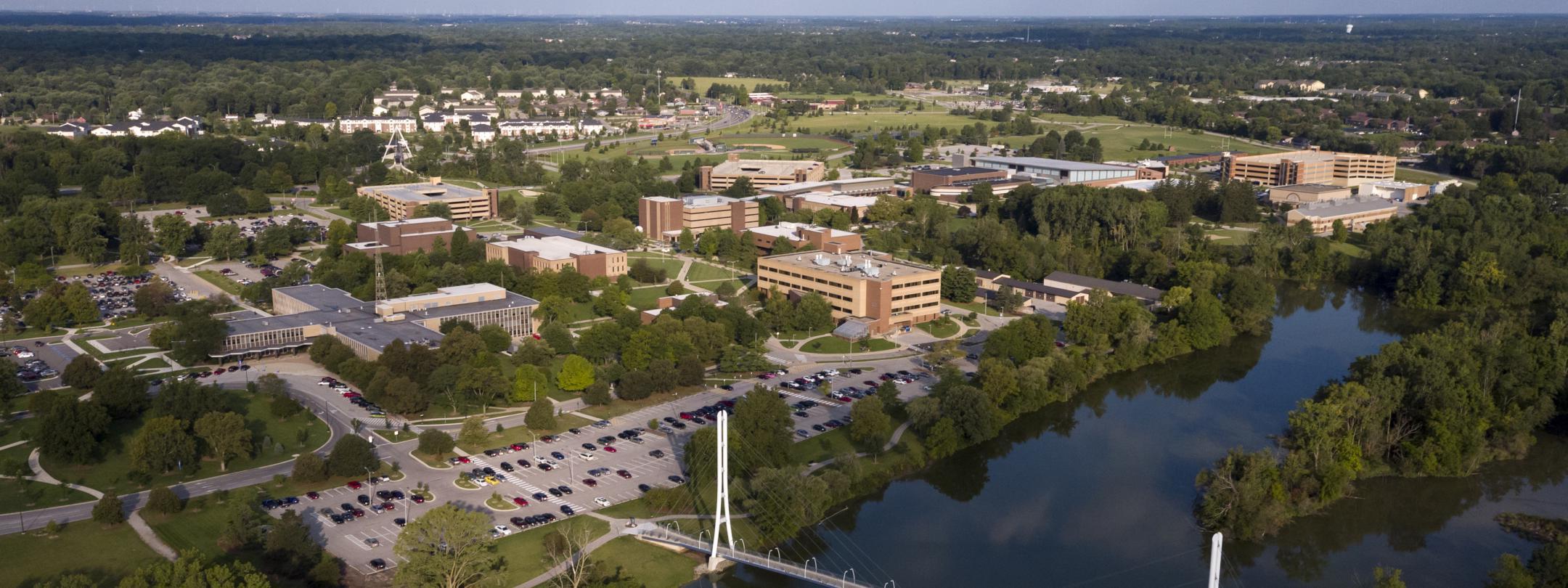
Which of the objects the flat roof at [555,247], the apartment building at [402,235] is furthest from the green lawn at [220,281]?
the flat roof at [555,247]

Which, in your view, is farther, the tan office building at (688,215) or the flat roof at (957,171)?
the flat roof at (957,171)

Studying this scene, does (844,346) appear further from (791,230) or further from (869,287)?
(791,230)

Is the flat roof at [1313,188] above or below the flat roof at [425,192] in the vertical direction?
below

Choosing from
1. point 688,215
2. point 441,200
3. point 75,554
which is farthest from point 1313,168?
point 75,554

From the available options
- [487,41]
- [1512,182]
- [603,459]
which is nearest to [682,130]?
[1512,182]

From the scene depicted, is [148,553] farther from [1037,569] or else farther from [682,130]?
[682,130]

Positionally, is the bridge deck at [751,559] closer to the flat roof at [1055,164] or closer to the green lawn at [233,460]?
the green lawn at [233,460]
